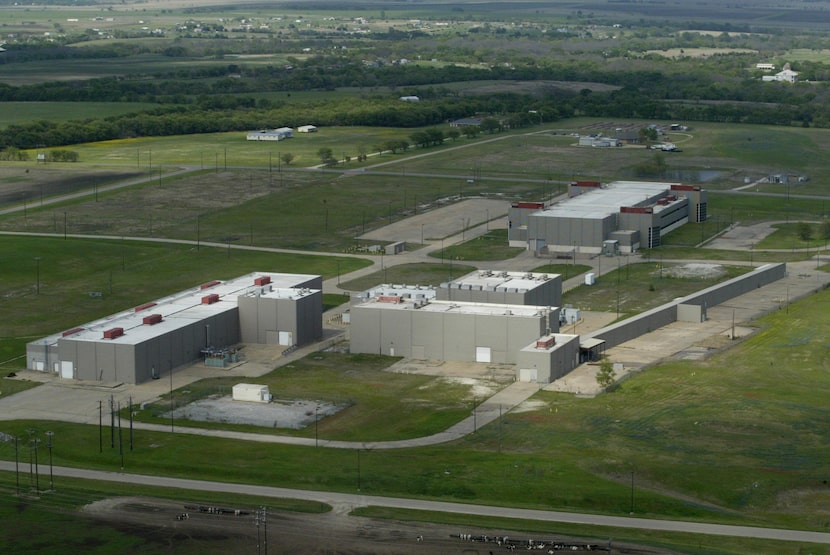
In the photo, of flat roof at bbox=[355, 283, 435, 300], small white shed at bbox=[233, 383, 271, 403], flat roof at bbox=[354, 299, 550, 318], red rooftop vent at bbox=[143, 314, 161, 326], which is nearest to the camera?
small white shed at bbox=[233, 383, 271, 403]

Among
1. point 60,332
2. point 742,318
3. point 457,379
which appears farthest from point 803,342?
point 60,332

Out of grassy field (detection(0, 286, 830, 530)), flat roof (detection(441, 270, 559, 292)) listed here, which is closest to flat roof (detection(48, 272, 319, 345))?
flat roof (detection(441, 270, 559, 292))

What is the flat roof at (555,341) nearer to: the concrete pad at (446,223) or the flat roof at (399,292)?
the flat roof at (399,292)

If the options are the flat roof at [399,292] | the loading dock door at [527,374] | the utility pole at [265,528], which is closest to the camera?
the utility pole at [265,528]

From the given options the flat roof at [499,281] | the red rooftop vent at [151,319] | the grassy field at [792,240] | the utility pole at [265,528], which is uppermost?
the flat roof at [499,281]

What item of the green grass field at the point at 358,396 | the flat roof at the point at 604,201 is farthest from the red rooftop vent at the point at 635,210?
the green grass field at the point at 358,396

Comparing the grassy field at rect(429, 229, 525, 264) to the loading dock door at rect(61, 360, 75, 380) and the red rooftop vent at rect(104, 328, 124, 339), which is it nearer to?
the red rooftop vent at rect(104, 328, 124, 339)
